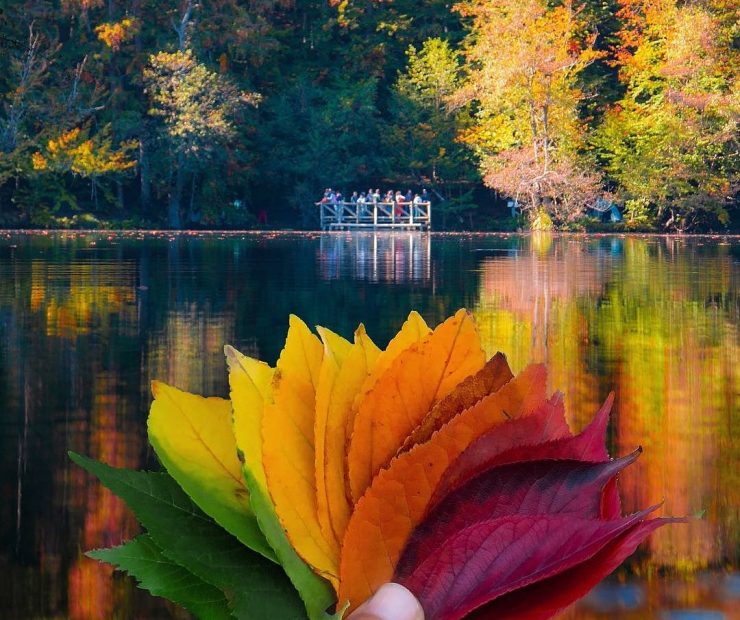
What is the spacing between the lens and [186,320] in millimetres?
13875

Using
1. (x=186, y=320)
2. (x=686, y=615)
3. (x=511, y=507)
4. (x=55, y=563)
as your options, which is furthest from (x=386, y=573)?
(x=186, y=320)

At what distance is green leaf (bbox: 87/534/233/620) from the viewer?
3.16 ft

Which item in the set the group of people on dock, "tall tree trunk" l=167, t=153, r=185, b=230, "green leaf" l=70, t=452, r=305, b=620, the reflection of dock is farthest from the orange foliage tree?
"green leaf" l=70, t=452, r=305, b=620

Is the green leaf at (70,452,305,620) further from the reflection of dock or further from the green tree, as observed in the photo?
the green tree

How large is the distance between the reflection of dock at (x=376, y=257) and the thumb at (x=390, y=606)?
19333 mm

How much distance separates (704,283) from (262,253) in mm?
11257

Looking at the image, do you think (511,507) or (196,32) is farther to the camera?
(196,32)

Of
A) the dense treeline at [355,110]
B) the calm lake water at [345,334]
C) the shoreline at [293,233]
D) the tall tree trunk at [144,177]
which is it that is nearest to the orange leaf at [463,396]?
the calm lake water at [345,334]

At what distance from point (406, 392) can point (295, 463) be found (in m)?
0.09

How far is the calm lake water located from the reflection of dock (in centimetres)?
14

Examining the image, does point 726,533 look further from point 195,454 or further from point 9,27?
point 9,27

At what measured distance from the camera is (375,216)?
48312mm

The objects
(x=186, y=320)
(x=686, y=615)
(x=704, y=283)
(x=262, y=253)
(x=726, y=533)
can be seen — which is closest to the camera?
(x=686, y=615)

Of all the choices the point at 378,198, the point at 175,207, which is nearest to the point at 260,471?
the point at 175,207
